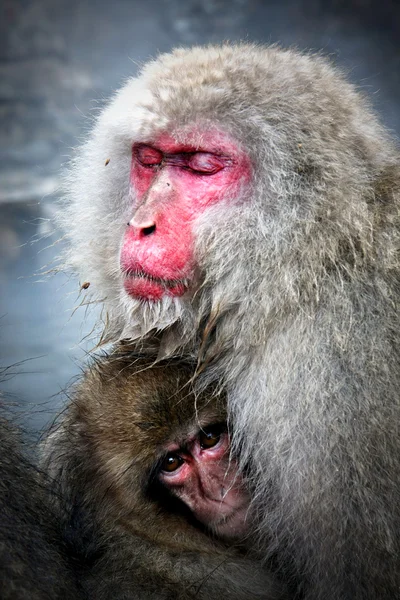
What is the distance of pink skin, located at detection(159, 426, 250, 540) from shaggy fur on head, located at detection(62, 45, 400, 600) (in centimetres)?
15

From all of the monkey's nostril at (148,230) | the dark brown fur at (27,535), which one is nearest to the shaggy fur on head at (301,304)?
the monkey's nostril at (148,230)

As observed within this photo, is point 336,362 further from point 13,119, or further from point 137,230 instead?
point 13,119

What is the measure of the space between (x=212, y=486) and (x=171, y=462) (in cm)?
15

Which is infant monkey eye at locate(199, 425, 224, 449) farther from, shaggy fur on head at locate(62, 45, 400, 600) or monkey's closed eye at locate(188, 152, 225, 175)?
monkey's closed eye at locate(188, 152, 225, 175)

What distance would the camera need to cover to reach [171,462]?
7.69 feet

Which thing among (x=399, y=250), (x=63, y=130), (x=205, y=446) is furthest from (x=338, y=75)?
(x=63, y=130)

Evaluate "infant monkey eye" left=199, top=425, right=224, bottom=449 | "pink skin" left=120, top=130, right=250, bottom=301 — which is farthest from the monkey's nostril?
"infant monkey eye" left=199, top=425, right=224, bottom=449

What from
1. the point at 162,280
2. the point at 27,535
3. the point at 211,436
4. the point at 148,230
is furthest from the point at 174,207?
the point at 27,535

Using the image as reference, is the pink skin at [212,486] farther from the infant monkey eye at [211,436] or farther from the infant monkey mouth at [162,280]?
the infant monkey mouth at [162,280]

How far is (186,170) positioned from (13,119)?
10.2 feet

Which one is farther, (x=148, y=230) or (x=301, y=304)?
(x=148, y=230)

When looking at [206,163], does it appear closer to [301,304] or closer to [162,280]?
[162,280]

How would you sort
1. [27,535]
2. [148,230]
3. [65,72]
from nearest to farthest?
[27,535]
[148,230]
[65,72]

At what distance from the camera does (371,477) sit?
1.87 metres
